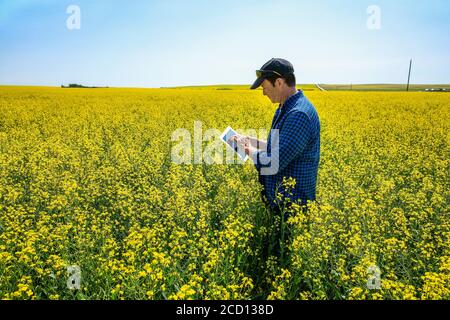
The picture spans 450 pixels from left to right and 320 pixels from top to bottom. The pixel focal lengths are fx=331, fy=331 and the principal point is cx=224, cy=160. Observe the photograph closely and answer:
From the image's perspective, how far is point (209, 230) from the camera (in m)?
3.46

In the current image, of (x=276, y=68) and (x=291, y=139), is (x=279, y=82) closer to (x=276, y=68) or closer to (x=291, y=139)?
(x=276, y=68)

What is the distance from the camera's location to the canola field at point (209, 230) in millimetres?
2490

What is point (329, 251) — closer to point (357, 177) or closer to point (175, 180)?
point (175, 180)

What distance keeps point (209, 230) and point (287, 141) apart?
4.01 ft

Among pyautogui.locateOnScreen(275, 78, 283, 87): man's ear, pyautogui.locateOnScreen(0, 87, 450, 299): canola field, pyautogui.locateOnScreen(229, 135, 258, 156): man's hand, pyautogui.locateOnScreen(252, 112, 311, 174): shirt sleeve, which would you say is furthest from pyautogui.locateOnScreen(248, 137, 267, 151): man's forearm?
pyautogui.locateOnScreen(275, 78, 283, 87): man's ear

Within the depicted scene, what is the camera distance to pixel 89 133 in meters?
8.95

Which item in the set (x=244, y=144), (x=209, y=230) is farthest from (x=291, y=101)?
(x=209, y=230)

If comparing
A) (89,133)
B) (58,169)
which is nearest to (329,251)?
(58,169)

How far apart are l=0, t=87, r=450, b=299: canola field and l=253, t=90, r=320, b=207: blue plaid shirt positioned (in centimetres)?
27

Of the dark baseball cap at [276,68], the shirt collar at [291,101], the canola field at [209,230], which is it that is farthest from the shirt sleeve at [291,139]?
the canola field at [209,230]

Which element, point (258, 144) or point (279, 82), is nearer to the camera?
point (279, 82)

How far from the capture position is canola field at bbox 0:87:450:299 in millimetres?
2490

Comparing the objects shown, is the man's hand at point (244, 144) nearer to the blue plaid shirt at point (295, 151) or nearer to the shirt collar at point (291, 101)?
the blue plaid shirt at point (295, 151)
